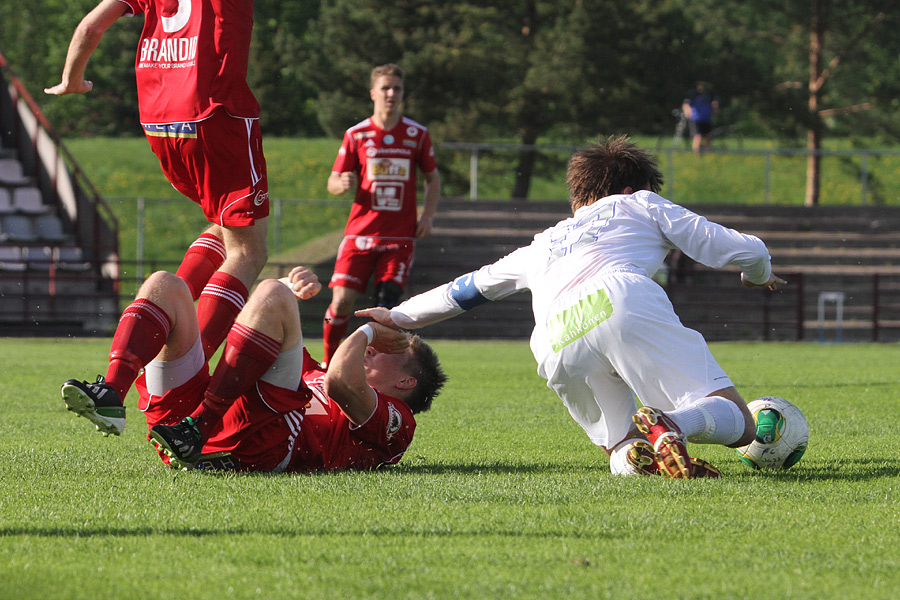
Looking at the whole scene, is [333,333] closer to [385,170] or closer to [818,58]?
[385,170]

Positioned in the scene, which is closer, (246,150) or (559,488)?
(559,488)

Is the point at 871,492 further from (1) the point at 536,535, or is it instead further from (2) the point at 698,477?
(1) the point at 536,535

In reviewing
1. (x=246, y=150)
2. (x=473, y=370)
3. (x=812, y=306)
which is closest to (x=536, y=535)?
(x=246, y=150)

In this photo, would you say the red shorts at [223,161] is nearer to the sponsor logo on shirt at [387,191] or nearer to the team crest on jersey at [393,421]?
the team crest on jersey at [393,421]

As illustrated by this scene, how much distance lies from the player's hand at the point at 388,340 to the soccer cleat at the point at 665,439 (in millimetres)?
1065

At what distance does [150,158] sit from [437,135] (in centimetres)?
1423

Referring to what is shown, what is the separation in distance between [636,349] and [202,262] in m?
1.78

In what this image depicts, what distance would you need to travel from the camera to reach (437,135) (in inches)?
1049

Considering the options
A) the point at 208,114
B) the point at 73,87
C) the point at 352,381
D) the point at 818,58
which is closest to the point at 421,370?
the point at 352,381

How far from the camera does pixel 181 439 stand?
11.4 feet

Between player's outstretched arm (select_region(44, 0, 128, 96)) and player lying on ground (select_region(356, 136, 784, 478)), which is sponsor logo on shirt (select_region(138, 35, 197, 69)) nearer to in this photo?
player's outstretched arm (select_region(44, 0, 128, 96))

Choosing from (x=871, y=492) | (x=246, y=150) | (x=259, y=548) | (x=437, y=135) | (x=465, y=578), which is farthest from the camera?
(x=437, y=135)

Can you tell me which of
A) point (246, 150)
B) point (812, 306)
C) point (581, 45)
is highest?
point (581, 45)

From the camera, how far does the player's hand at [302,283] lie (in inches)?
154
